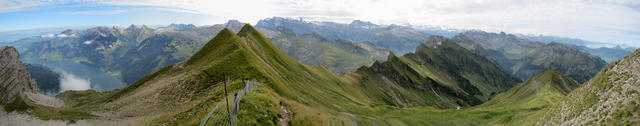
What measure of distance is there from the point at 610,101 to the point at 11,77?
116 meters

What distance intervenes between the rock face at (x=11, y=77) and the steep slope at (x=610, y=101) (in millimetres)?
100559

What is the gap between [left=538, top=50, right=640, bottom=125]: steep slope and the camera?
32.2m

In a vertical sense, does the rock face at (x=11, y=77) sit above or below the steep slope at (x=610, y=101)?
below

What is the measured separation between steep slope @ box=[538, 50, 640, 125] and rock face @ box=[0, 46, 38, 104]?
10056cm

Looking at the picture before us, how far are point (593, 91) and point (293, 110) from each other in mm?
47140

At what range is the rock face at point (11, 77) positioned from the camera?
2395 inches

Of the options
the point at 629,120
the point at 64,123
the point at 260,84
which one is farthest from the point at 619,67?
the point at 64,123

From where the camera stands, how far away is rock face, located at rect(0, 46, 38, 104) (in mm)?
60822

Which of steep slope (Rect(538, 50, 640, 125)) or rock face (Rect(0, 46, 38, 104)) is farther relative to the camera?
rock face (Rect(0, 46, 38, 104))

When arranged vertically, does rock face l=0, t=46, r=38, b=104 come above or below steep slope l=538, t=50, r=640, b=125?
below

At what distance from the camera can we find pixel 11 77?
68.4 metres

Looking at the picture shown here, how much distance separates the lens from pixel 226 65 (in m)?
71.5

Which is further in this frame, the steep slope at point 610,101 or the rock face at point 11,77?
the rock face at point 11,77

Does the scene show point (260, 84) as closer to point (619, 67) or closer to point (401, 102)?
point (619, 67)
